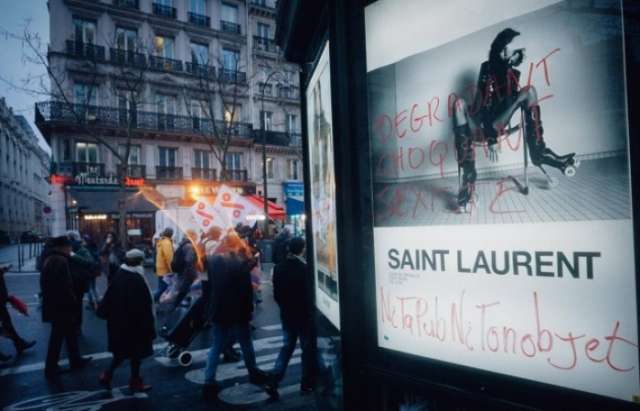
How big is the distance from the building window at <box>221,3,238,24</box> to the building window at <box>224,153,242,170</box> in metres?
10.8

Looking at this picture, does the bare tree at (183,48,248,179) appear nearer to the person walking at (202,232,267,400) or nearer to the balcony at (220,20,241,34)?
the balcony at (220,20,241,34)

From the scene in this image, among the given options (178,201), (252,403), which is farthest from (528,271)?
(178,201)

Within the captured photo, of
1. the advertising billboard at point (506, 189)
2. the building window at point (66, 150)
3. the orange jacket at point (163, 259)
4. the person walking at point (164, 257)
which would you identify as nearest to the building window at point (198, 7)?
the building window at point (66, 150)

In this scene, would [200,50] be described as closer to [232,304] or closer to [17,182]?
[232,304]

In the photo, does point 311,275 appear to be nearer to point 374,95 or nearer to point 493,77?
point 374,95

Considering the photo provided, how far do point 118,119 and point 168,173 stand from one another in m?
4.77

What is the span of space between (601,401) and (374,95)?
1.56m

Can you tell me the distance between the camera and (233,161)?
114 feet

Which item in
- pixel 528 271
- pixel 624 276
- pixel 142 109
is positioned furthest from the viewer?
pixel 142 109

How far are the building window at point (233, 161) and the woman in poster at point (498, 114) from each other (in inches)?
1316

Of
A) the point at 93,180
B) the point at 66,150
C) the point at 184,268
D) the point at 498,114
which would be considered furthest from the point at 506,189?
the point at 66,150

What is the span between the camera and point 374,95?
2.17 m

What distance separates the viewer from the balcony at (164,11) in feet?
104

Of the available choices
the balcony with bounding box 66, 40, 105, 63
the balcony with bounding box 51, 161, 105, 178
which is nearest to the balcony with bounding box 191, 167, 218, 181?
the balcony with bounding box 51, 161, 105, 178
